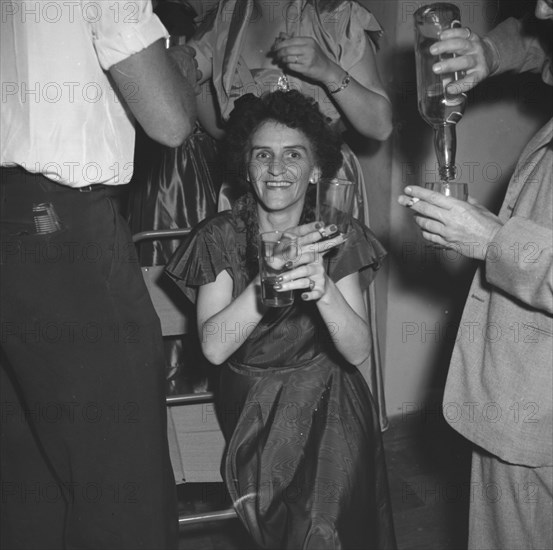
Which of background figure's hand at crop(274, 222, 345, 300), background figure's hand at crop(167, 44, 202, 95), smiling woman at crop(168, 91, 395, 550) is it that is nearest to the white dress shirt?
background figure's hand at crop(167, 44, 202, 95)

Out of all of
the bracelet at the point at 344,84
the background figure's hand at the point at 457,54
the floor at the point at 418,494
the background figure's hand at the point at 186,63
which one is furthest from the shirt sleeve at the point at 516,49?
the floor at the point at 418,494

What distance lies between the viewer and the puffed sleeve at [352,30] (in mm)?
2328

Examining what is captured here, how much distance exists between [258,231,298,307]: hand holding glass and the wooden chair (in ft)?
1.76

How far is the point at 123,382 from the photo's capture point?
5.11 feet

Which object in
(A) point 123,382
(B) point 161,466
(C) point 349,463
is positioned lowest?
(C) point 349,463

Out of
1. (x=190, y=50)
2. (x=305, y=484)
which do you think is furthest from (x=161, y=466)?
(x=190, y=50)

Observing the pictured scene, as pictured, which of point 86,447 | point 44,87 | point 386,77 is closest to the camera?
point 44,87

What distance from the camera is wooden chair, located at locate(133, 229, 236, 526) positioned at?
2.08m

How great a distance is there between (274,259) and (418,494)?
1.43 m

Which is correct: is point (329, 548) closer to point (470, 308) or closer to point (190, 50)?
point (470, 308)

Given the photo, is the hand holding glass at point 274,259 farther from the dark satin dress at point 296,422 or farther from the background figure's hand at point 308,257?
the dark satin dress at point 296,422

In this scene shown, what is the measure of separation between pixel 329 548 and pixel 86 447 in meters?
0.62

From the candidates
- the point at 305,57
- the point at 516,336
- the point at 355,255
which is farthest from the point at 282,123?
the point at 516,336

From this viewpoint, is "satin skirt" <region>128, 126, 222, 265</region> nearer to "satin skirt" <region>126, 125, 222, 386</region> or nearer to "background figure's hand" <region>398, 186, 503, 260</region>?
"satin skirt" <region>126, 125, 222, 386</region>
